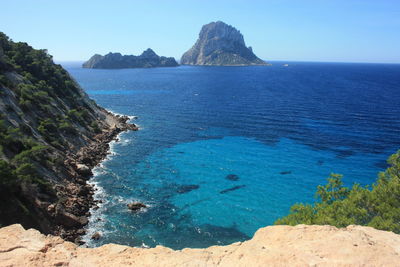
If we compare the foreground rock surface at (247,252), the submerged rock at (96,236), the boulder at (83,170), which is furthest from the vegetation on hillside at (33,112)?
the foreground rock surface at (247,252)

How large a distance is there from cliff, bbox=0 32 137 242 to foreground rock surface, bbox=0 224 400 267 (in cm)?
2127

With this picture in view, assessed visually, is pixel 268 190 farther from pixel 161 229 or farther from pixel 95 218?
pixel 95 218

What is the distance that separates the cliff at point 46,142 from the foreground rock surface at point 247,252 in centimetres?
2127

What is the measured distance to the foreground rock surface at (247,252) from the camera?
Answer: 12234mm

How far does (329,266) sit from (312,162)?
50.1 metres

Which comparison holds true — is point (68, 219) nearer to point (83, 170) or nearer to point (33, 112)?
point (83, 170)

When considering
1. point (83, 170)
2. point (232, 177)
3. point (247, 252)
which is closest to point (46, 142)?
point (83, 170)

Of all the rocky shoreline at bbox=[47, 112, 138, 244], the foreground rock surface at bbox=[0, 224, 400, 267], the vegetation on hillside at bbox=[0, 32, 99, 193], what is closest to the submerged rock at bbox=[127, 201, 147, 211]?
the rocky shoreline at bbox=[47, 112, 138, 244]

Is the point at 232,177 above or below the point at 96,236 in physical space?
above

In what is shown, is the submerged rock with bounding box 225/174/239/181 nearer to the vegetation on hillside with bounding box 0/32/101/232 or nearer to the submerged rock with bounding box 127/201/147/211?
Result: the submerged rock with bounding box 127/201/147/211

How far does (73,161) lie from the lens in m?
53.6

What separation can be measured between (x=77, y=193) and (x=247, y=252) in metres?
37.5

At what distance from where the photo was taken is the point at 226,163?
59.1 meters

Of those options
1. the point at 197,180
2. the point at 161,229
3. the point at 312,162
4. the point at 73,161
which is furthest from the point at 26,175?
the point at 312,162
